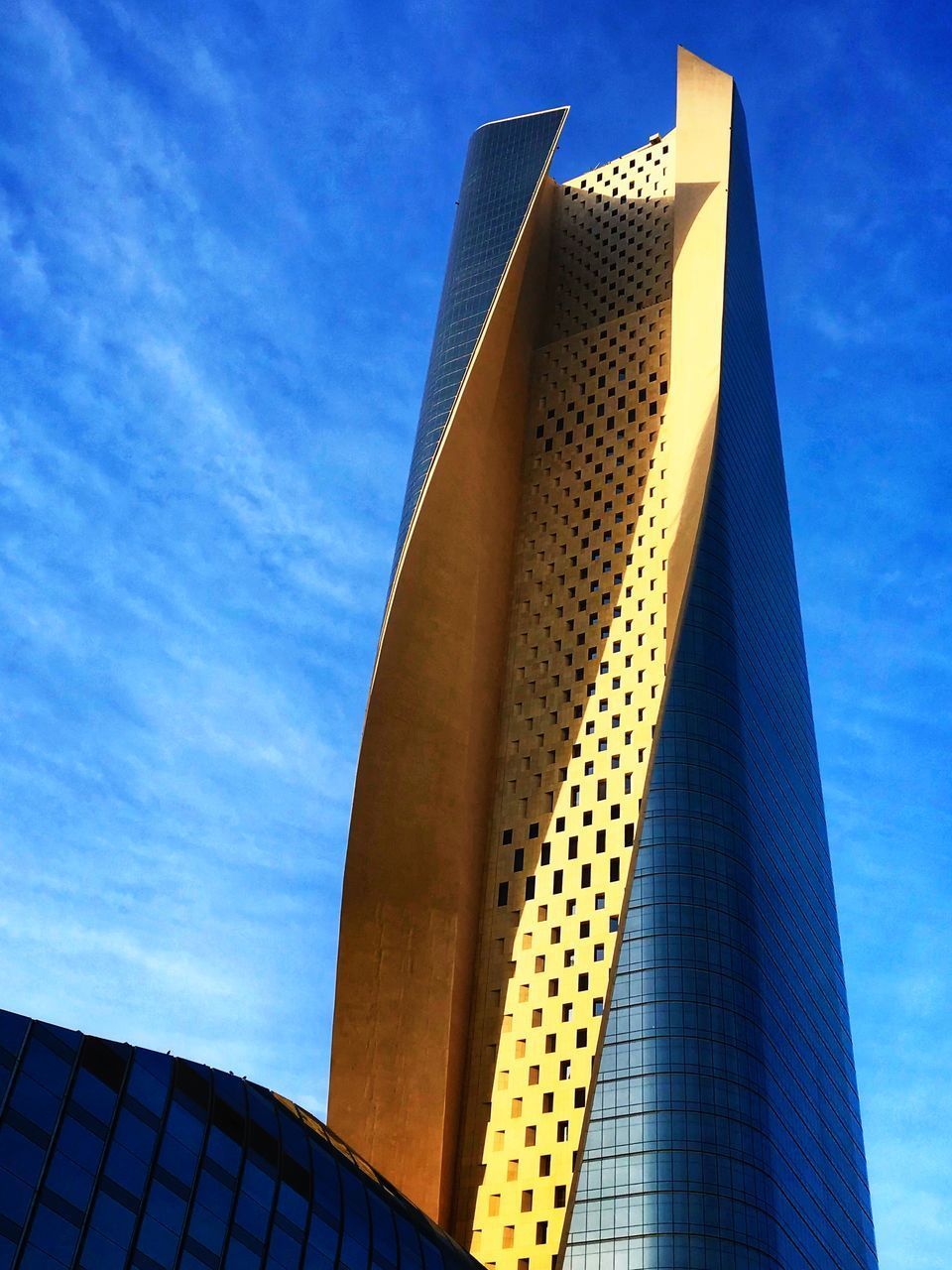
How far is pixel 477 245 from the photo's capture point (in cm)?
5675

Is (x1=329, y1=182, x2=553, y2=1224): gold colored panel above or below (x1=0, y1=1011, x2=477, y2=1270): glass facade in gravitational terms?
above

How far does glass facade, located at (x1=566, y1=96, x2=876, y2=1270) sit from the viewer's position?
118 ft

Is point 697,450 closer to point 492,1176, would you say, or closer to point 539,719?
point 539,719

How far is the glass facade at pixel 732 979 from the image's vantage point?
3606 centimetres

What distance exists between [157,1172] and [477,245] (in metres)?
42.7

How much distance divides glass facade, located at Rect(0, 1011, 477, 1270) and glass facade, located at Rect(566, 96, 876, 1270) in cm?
1190

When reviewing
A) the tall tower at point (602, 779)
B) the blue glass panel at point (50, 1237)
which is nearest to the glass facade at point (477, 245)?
the tall tower at point (602, 779)

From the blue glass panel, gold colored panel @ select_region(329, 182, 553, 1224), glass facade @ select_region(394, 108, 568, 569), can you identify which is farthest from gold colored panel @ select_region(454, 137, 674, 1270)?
A: the blue glass panel

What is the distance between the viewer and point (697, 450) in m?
48.8

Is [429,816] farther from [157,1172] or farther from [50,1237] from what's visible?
[50,1237]

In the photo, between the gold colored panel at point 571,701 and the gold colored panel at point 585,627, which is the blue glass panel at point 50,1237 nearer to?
the gold colored panel at point 585,627

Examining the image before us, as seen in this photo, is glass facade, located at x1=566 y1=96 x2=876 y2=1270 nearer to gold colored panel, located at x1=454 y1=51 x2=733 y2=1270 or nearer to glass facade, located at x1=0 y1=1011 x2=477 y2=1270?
gold colored panel, located at x1=454 y1=51 x2=733 y2=1270

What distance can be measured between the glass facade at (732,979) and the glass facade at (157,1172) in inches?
469

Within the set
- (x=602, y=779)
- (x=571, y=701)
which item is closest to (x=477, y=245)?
(x=571, y=701)
